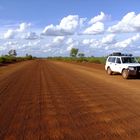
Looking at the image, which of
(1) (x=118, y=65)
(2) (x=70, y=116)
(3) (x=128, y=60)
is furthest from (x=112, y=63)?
(2) (x=70, y=116)

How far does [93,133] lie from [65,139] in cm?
82

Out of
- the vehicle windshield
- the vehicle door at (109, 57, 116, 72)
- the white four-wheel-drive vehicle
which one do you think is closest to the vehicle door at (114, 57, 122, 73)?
the white four-wheel-drive vehicle

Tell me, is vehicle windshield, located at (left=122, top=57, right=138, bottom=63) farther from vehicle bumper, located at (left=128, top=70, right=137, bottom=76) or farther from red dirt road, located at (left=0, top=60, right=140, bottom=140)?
red dirt road, located at (left=0, top=60, right=140, bottom=140)

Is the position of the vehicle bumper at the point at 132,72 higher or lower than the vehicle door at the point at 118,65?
lower

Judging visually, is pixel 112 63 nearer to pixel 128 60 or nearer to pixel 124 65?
pixel 128 60

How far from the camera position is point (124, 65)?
27.8 metres

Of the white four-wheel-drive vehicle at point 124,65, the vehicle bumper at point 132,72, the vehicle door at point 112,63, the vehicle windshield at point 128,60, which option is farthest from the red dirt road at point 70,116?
the vehicle door at point 112,63

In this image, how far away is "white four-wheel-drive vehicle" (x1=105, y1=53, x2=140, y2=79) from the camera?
26.8 metres

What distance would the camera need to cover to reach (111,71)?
31.2 metres

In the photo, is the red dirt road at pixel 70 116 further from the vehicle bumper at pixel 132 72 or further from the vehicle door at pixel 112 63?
the vehicle door at pixel 112 63

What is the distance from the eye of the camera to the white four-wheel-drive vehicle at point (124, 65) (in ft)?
87.8

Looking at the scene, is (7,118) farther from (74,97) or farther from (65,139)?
(74,97)

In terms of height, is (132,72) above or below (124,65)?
below

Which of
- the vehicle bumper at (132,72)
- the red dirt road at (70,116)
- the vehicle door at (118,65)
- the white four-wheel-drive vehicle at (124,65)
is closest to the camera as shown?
the red dirt road at (70,116)
